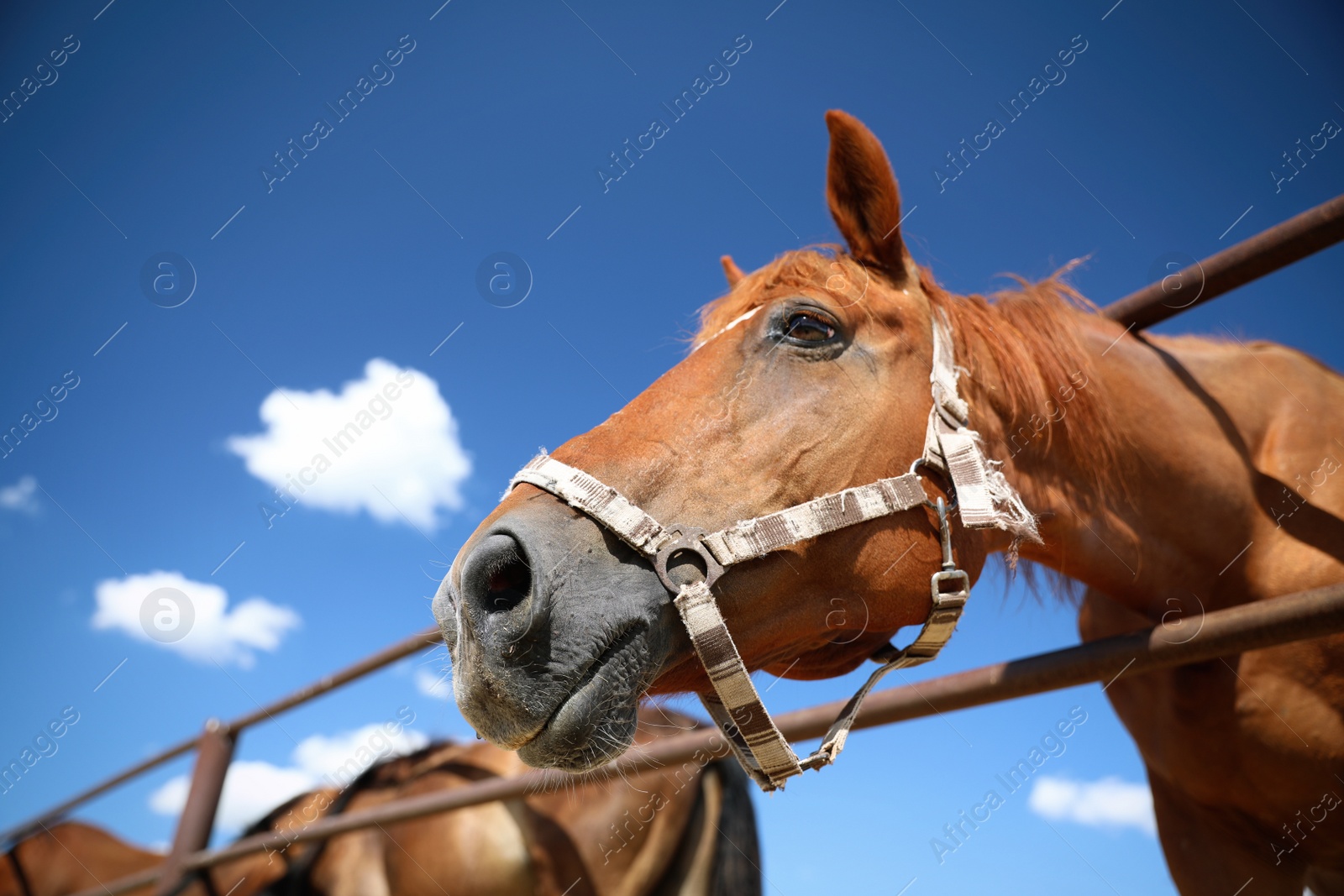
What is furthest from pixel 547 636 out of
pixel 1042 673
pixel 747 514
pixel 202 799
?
pixel 202 799

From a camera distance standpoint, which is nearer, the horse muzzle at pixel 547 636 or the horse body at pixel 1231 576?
the horse muzzle at pixel 547 636

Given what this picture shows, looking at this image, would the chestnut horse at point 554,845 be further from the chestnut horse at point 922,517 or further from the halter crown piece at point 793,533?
the chestnut horse at point 922,517

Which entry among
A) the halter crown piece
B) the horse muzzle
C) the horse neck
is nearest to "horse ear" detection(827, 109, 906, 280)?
the halter crown piece

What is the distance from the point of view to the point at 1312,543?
1.79 meters

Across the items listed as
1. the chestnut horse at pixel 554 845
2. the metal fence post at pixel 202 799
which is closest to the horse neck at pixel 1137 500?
the chestnut horse at pixel 554 845

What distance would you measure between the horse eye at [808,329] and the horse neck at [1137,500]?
0.48 metres

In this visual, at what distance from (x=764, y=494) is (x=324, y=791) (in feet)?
13.7

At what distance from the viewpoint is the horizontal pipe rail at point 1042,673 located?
4.35 ft

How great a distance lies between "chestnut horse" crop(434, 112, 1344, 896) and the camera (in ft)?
4.24

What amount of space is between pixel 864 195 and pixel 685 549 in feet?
3.46

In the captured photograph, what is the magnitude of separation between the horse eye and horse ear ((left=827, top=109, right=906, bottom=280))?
0.95ft

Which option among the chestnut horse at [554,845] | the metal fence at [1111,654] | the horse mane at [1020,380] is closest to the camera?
the metal fence at [1111,654]

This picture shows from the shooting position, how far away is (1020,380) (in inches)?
73.7

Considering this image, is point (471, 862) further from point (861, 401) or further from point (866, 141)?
point (866, 141)
